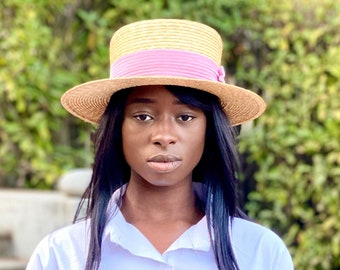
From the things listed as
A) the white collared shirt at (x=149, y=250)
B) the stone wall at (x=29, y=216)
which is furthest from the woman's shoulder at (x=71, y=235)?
the stone wall at (x=29, y=216)

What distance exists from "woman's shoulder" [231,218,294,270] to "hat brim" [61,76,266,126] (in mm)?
289

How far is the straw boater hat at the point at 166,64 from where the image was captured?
2.24m

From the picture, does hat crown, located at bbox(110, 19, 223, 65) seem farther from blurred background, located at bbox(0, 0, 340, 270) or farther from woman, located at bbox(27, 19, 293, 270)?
blurred background, located at bbox(0, 0, 340, 270)

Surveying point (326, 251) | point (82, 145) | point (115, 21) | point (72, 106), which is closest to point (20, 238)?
point (82, 145)

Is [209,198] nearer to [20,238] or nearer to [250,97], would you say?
[250,97]

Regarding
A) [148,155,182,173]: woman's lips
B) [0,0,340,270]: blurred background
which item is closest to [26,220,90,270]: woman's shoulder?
[148,155,182,173]: woman's lips

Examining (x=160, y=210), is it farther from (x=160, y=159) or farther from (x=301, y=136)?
(x=301, y=136)

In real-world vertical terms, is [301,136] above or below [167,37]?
below

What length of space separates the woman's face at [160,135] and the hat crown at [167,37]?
12 centimetres

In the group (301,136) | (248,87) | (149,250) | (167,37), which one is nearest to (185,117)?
(167,37)

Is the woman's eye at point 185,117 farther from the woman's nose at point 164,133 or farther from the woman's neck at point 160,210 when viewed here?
the woman's neck at point 160,210

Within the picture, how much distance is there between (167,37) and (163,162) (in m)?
0.30

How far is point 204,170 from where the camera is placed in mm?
2424

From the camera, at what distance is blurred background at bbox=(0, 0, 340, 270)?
536 centimetres
